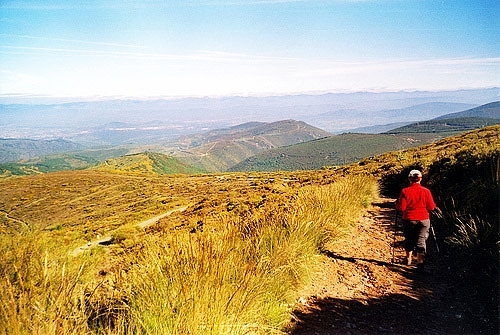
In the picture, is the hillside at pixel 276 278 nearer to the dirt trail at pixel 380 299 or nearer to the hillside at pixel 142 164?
the dirt trail at pixel 380 299

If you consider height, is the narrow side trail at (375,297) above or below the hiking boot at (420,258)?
below

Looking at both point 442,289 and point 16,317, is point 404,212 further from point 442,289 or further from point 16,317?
point 16,317

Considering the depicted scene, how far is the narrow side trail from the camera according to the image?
11.3ft

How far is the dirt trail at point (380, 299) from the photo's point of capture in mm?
3428

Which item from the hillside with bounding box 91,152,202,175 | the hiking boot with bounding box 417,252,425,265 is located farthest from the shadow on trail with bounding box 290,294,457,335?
the hillside with bounding box 91,152,202,175

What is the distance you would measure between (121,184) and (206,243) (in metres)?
64.2

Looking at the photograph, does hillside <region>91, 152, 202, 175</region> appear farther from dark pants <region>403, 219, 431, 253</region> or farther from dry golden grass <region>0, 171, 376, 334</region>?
dry golden grass <region>0, 171, 376, 334</region>

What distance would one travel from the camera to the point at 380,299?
4.07 metres

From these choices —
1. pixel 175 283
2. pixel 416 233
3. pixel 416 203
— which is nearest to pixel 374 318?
pixel 416 233

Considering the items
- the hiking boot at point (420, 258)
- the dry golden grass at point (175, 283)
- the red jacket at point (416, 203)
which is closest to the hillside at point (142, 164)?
the red jacket at point (416, 203)

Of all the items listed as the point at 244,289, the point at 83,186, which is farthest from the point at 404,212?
the point at 83,186

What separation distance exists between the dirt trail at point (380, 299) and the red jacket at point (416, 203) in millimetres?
824

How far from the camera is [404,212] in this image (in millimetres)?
5340

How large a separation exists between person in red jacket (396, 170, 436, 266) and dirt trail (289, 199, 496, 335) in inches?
16.6
